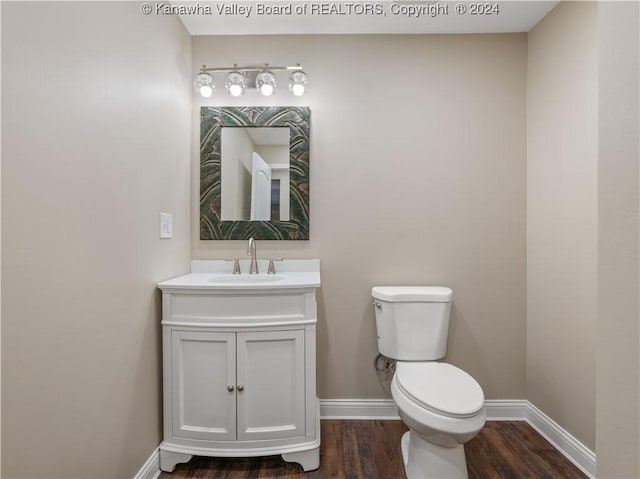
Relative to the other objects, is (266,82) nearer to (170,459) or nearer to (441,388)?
(441,388)

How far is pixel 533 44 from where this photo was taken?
192 centimetres

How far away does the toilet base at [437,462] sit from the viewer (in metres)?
1.39

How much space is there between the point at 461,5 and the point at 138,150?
1.77 meters

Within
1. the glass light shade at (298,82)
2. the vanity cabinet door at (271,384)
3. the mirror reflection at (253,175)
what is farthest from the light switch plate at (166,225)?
the glass light shade at (298,82)

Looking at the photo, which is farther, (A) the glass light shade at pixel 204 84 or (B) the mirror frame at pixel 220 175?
(B) the mirror frame at pixel 220 175

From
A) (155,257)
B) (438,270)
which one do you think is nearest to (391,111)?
(438,270)

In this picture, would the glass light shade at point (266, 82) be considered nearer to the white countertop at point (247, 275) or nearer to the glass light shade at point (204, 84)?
the glass light shade at point (204, 84)

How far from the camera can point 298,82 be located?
184 centimetres

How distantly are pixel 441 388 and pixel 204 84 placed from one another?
1932 millimetres

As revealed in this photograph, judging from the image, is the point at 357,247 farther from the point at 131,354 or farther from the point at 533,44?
the point at 533,44

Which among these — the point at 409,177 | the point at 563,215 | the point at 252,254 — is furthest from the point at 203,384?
the point at 563,215

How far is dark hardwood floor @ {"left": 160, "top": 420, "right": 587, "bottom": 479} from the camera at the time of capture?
153 cm

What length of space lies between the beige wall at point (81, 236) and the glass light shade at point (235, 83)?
358 mm

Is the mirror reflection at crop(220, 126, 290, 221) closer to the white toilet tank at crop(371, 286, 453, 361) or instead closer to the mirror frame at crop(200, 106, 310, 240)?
the mirror frame at crop(200, 106, 310, 240)
